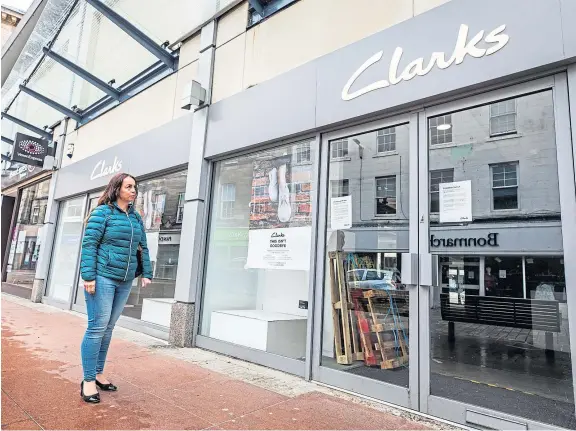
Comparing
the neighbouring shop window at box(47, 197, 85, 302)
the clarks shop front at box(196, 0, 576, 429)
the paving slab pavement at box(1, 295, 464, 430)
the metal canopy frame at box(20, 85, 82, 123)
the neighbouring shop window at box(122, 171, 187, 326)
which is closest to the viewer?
the paving slab pavement at box(1, 295, 464, 430)

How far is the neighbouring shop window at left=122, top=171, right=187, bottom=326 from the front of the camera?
5.71 metres

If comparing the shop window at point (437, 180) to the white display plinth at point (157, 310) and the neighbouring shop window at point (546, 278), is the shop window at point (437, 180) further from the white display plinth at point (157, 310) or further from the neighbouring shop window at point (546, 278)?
the white display plinth at point (157, 310)

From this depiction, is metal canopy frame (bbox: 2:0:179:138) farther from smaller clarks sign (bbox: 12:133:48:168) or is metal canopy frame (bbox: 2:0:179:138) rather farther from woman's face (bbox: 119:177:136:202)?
woman's face (bbox: 119:177:136:202)

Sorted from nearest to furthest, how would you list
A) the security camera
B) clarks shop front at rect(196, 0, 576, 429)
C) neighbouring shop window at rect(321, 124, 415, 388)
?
clarks shop front at rect(196, 0, 576, 429) → neighbouring shop window at rect(321, 124, 415, 388) → the security camera

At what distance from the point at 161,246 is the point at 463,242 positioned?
463 cm

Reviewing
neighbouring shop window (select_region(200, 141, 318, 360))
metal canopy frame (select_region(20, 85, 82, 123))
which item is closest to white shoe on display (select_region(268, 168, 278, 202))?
neighbouring shop window (select_region(200, 141, 318, 360))

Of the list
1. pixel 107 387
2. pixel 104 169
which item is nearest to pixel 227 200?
pixel 107 387

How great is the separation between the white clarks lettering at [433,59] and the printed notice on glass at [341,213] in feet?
3.28

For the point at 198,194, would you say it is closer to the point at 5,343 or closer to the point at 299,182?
the point at 299,182

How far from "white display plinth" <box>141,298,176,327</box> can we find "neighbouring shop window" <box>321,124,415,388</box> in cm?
266

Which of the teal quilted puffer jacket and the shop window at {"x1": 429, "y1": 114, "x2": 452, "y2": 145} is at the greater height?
the shop window at {"x1": 429, "y1": 114, "x2": 452, "y2": 145}

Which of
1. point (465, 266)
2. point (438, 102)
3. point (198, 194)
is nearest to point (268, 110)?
point (198, 194)

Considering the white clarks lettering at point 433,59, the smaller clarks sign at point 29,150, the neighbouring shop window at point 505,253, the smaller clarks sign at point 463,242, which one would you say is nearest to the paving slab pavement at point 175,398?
the neighbouring shop window at point 505,253

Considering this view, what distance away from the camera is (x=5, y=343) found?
458 centimetres
